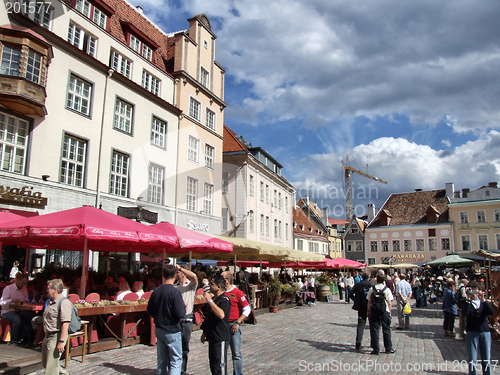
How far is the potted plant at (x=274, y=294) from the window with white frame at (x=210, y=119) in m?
14.1

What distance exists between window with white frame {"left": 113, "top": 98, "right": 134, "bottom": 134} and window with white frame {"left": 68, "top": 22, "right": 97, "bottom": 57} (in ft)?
8.68

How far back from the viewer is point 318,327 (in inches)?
550

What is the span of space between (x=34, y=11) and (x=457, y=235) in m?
56.9

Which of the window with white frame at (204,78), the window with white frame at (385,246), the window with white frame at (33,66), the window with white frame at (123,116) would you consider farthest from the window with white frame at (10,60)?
the window with white frame at (385,246)

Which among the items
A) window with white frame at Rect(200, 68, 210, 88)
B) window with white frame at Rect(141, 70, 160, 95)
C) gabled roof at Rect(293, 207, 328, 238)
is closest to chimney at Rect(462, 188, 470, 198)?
gabled roof at Rect(293, 207, 328, 238)

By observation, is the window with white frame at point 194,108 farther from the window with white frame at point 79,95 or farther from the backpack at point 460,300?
the backpack at point 460,300

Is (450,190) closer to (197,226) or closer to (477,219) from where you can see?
(477,219)

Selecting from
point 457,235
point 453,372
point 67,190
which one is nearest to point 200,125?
point 67,190

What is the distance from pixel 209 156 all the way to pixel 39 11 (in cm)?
1420

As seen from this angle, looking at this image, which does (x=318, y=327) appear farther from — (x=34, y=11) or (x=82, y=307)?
(x=34, y=11)

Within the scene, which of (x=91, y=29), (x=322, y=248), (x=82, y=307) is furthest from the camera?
(x=322, y=248)

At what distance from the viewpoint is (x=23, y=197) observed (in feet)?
50.5

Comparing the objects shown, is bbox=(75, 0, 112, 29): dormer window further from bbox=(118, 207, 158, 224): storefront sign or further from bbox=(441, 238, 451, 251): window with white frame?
bbox=(441, 238, 451, 251): window with white frame

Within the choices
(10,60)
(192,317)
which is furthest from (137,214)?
(192,317)
